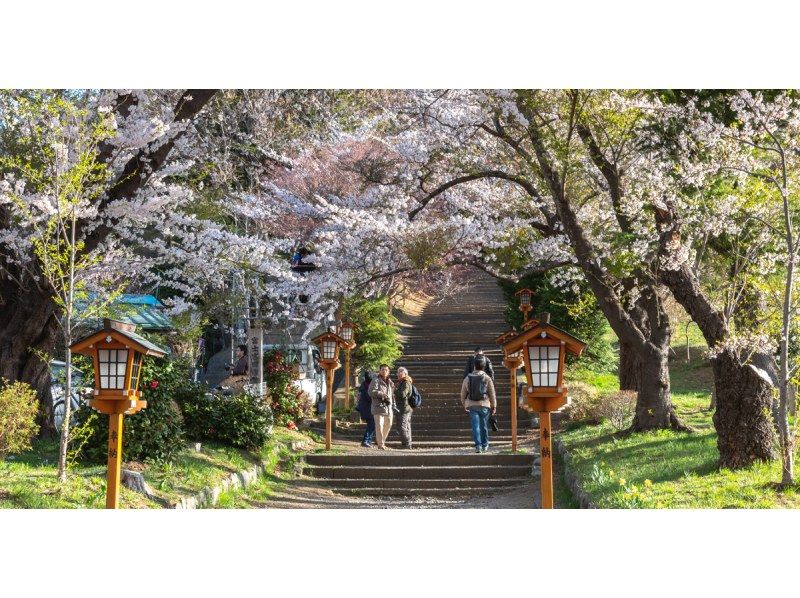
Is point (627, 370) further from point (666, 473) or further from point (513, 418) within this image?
point (666, 473)

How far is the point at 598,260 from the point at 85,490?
718 centimetres

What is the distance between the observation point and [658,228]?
37.0 feet

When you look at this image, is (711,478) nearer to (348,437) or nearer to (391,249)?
(391,249)

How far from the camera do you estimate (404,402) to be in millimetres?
15195

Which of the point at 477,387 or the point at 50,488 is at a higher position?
the point at 477,387

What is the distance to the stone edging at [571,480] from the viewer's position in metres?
9.25

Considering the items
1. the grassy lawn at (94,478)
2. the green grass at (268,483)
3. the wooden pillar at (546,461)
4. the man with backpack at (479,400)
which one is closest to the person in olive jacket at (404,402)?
the man with backpack at (479,400)

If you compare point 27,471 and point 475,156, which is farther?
point 475,156

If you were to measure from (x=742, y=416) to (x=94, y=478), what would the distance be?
21.1 feet

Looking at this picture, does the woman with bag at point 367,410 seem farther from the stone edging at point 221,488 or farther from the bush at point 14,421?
the bush at point 14,421

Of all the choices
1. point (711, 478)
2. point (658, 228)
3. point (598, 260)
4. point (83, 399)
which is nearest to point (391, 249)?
point (598, 260)

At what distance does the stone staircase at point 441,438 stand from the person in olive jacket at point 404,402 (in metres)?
0.26

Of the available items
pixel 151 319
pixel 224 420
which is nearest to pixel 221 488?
pixel 224 420

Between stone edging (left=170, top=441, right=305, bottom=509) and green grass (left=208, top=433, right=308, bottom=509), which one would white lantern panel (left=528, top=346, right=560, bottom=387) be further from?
green grass (left=208, top=433, right=308, bottom=509)
